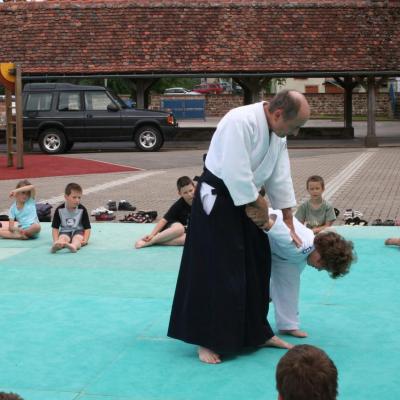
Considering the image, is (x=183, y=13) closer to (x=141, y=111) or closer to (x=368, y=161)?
(x=141, y=111)

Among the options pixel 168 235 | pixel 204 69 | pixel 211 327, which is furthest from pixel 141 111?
pixel 211 327

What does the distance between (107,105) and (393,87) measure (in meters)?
35.0

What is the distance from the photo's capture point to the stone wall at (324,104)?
196 feet

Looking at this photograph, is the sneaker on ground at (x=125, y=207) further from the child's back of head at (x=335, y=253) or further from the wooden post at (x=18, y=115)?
the wooden post at (x=18, y=115)

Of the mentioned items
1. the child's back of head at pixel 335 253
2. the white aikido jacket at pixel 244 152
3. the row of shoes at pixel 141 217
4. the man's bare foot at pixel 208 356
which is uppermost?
the white aikido jacket at pixel 244 152

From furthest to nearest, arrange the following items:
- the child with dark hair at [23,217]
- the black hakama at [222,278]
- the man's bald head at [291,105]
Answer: the child with dark hair at [23,217] → the black hakama at [222,278] → the man's bald head at [291,105]

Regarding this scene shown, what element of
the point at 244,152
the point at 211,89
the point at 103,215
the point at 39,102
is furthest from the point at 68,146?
the point at 211,89

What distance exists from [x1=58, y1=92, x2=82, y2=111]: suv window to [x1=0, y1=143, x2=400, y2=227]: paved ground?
147cm

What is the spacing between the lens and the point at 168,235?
32.6 feet

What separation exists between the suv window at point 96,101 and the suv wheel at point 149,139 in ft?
4.66

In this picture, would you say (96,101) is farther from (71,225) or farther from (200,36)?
(71,225)

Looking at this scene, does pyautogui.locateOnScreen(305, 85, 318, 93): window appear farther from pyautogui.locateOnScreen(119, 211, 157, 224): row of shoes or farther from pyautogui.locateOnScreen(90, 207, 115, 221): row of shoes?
pyautogui.locateOnScreen(119, 211, 157, 224): row of shoes

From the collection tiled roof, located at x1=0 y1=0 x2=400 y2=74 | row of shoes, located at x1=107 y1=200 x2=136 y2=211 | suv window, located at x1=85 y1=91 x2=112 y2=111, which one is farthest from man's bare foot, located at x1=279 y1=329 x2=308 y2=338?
tiled roof, located at x1=0 y1=0 x2=400 y2=74

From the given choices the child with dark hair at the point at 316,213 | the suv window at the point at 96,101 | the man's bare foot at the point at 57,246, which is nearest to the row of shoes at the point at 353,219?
the child with dark hair at the point at 316,213
